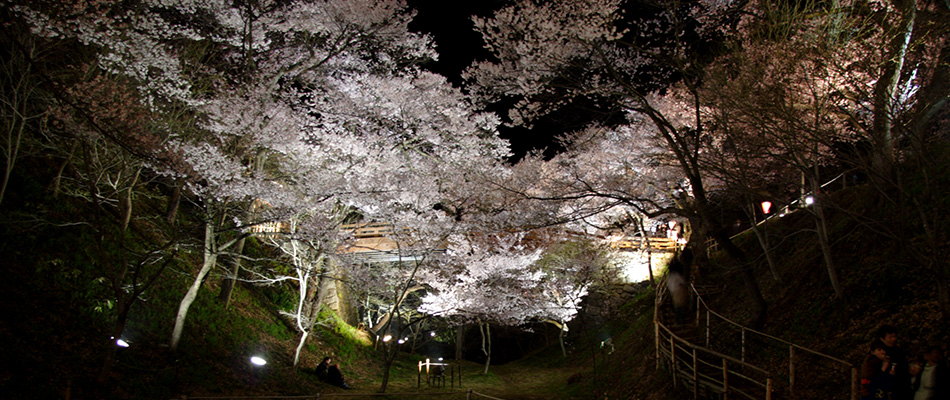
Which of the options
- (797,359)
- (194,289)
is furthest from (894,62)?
(194,289)

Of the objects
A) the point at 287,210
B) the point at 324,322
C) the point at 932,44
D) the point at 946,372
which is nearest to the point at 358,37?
the point at 287,210

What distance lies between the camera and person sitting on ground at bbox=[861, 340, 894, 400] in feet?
15.4

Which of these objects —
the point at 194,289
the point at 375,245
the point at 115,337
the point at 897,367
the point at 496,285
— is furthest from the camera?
the point at 496,285

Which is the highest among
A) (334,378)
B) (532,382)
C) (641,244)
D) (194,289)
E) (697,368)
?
(641,244)

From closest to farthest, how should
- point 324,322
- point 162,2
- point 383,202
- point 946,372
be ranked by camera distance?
point 946,372 → point 162,2 → point 383,202 → point 324,322

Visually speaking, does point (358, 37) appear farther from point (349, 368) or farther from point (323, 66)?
point (349, 368)

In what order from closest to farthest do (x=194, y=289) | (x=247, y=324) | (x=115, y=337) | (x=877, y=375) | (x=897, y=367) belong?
1. (x=897, y=367)
2. (x=877, y=375)
3. (x=115, y=337)
4. (x=194, y=289)
5. (x=247, y=324)

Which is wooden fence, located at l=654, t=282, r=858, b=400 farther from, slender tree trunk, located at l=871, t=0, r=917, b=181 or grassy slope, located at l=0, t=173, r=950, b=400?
slender tree trunk, located at l=871, t=0, r=917, b=181

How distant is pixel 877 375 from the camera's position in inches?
190

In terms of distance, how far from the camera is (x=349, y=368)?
16500 millimetres

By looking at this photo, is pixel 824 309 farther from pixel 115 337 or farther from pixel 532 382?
pixel 115 337

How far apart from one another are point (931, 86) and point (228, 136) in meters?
14.9

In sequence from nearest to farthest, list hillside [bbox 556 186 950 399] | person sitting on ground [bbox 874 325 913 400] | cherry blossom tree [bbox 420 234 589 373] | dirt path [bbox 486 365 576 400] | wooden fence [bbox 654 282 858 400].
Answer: person sitting on ground [bbox 874 325 913 400] → wooden fence [bbox 654 282 858 400] → hillside [bbox 556 186 950 399] → dirt path [bbox 486 365 576 400] → cherry blossom tree [bbox 420 234 589 373]

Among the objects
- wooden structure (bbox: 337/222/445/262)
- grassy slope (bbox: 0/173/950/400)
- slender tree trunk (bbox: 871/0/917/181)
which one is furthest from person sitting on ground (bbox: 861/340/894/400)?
wooden structure (bbox: 337/222/445/262)
